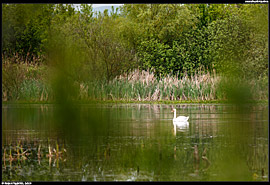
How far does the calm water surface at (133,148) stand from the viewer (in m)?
12.4

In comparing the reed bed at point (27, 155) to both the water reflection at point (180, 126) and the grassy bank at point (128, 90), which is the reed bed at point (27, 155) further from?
the grassy bank at point (128, 90)

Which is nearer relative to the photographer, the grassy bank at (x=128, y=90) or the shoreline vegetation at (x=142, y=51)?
the grassy bank at (x=128, y=90)

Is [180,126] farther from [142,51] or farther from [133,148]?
[142,51]

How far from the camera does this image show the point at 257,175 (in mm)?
12117

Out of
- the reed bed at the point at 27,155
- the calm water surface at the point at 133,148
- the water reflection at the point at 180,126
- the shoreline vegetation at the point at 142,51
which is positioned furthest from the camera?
the shoreline vegetation at the point at 142,51

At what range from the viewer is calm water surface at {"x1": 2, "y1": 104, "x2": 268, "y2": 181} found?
12383 millimetres

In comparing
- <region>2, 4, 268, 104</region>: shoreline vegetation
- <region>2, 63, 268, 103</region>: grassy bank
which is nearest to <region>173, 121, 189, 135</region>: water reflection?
<region>2, 4, 268, 104</region>: shoreline vegetation

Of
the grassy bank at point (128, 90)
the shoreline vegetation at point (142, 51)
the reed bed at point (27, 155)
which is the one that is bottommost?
the reed bed at point (27, 155)

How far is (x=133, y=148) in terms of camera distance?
15594 millimetres

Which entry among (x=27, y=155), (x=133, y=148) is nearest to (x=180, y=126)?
(x=133, y=148)

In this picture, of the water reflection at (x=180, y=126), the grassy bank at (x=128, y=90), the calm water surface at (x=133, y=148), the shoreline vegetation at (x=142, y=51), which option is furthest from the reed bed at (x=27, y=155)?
the grassy bank at (x=128, y=90)

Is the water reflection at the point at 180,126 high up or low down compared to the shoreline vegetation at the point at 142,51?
down

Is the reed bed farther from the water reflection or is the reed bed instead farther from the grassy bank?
the grassy bank

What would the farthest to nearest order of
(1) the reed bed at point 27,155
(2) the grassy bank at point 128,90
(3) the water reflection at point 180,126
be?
(2) the grassy bank at point 128,90, (3) the water reflection at point 180,126, (1) the reed bed at point 27,155
